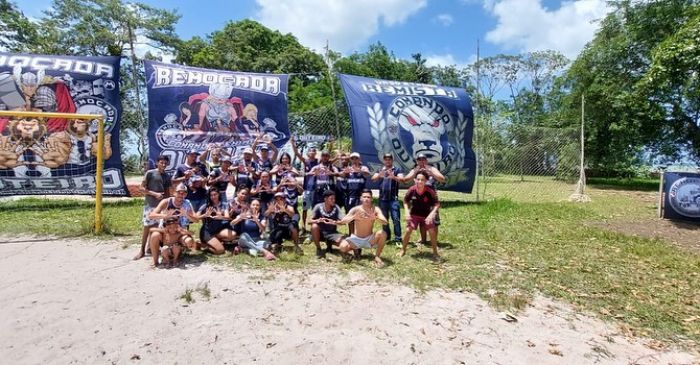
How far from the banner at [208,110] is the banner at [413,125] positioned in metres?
2.05

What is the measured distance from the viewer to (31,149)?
29.8ft

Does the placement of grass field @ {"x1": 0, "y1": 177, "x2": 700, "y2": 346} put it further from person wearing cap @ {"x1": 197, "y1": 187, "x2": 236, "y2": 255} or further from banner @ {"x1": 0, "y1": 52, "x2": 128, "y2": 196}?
banner @ {"x1": 0, "y1": 52, "x2": 128, "y2": 196}

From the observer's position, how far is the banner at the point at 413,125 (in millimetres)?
10844

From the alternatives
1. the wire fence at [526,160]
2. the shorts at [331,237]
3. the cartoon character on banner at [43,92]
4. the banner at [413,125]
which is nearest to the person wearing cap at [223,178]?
the shorts at [331,237]

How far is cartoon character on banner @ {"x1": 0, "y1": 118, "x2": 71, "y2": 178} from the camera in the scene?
9.02m

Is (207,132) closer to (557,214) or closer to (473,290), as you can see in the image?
(473,290)

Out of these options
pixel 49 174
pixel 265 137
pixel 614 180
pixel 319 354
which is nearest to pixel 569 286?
pixel 319 354

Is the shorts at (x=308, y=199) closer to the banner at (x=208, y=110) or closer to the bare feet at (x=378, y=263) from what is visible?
the bare feet at (x=378, y=263)

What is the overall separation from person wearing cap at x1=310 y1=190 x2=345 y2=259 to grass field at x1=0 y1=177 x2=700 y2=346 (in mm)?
293

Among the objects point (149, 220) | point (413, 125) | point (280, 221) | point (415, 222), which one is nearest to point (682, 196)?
point (413, 125)

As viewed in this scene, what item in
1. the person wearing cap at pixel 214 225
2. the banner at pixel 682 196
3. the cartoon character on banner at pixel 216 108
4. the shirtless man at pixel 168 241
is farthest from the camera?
the cartoon character on banner at pixel 216 108

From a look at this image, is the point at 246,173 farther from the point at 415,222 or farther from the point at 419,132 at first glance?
the point at 419,132

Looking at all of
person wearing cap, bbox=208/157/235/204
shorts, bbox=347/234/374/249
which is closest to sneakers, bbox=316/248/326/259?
shorts, bbox=347/234/374/249

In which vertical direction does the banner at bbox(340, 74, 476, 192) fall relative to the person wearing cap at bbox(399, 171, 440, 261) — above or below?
above
